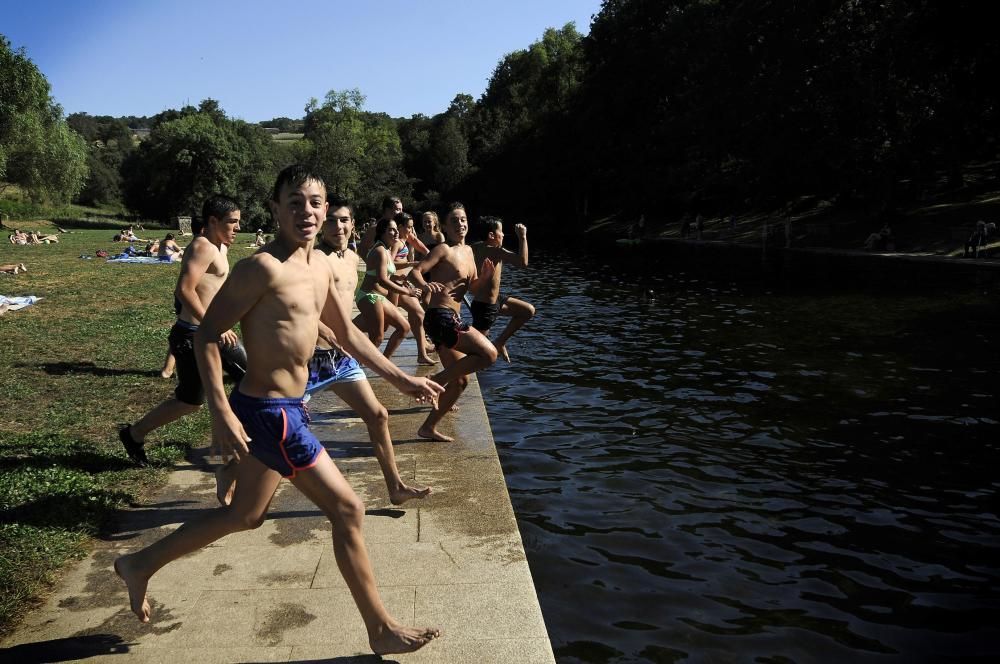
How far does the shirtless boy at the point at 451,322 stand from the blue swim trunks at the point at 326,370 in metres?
1.72

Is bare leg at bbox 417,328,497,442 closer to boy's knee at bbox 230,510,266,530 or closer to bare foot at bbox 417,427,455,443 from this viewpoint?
bare foot at bbox 417,427,455,443

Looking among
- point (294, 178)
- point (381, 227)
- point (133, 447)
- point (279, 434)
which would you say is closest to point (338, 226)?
point (133, 447)

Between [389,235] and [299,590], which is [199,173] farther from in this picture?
[299,590]

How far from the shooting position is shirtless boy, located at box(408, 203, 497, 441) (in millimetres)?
7523

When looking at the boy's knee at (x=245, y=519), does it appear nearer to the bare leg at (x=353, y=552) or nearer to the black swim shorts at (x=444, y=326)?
the bare leg at (x=353, y=552)

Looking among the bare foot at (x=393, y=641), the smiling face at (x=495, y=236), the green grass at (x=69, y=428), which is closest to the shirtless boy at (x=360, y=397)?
the green grass at (x=69, y=428)

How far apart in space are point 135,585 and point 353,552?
3.70ft

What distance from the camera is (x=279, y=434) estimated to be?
3547mm

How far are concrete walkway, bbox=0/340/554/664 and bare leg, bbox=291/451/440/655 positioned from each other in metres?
0.16

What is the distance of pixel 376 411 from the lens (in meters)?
5.68

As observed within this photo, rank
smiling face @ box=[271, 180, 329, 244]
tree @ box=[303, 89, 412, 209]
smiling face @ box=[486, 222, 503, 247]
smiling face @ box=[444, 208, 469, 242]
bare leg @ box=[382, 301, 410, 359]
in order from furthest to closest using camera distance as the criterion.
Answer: tree @ box=[303, 89, 412, 209], bare leg @ box=[382, 301, 410, 359], smiling face @ box=[486, 222, 503, 247], smiling face @ box=[444, 208, 469, 242], smiling face @ box=[271, 180, 329, 244]

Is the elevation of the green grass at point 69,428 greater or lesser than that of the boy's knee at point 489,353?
lesser

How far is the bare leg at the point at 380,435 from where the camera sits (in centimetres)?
564

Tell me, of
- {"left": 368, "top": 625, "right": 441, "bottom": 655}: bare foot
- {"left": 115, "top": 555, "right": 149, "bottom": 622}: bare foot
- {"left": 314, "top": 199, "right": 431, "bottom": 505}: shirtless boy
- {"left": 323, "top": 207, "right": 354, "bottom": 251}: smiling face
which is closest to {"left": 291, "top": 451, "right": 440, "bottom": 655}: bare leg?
{"left": 368, "top": 625, "right": 441, "bottom": 655}: bare foot
